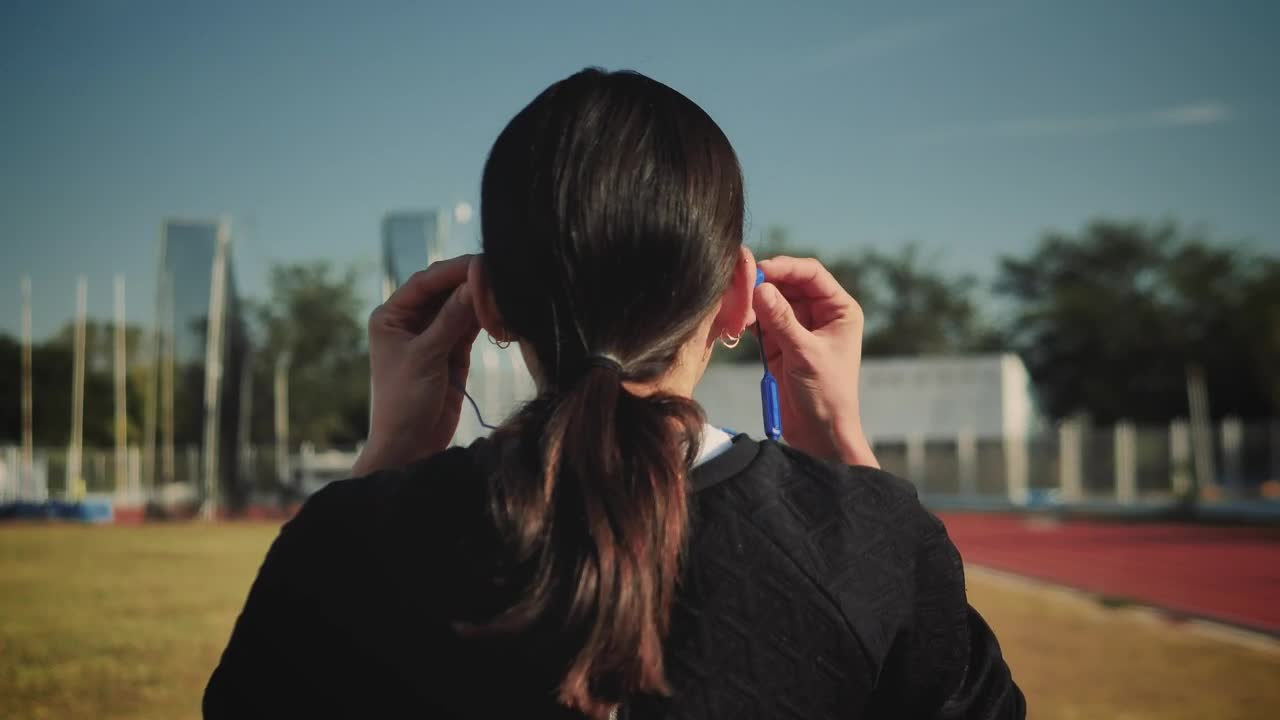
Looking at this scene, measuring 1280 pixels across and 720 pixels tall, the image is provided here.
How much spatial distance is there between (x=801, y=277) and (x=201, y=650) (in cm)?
637

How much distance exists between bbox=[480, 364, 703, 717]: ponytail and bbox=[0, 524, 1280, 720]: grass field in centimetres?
451

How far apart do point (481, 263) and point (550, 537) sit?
0.29m

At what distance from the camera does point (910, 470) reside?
36.7 metres

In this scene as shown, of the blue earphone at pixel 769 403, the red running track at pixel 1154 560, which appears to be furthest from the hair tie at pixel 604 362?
the red running track at pixel 1154 560

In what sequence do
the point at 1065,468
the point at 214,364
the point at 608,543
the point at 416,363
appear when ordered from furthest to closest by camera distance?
the point at 1065,468
the point at 214,364
the point at 416,363
the point at 608,543

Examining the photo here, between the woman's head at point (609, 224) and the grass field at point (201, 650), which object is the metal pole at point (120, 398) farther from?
the woman's head at point (609, 224)

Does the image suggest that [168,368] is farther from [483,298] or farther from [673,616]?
[673,616]

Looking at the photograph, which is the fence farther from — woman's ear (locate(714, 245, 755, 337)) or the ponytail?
the ponytail

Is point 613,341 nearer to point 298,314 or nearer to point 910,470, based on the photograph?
point 910,470

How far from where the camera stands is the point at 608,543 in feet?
3.33

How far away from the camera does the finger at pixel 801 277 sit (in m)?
1.32

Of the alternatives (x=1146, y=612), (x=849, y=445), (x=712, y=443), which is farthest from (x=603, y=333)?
(x=1146, y=612)

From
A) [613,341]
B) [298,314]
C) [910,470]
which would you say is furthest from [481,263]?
[298,314]

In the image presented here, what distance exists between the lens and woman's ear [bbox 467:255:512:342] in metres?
1.17
